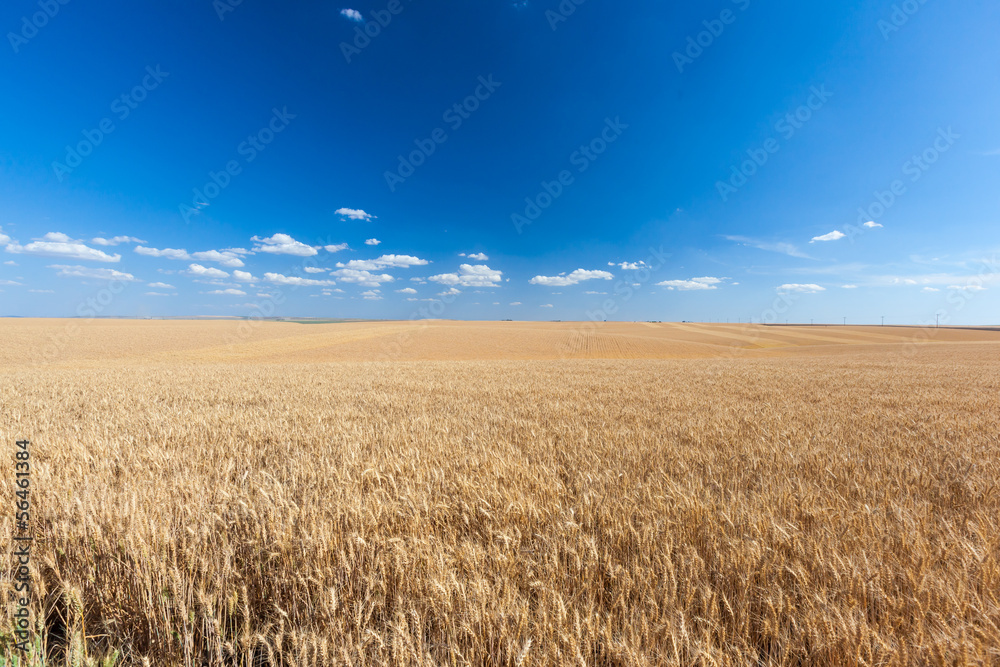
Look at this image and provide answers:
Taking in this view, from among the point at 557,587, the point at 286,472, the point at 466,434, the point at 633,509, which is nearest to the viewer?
the point at 557,587

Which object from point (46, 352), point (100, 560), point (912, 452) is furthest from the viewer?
point (46, 352)

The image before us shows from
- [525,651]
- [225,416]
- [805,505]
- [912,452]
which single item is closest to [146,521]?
[525,651]

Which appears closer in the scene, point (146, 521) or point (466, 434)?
point (146, 521)

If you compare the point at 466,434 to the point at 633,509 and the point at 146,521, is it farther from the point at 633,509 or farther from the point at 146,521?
the point at 146,521

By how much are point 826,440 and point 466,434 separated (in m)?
6.06

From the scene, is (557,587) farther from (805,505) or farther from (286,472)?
(286,472)

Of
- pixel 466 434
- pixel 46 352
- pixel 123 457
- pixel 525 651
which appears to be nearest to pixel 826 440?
pixel 466 434

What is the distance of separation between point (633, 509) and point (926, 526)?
2429mm

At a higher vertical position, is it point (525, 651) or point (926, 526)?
point (525, 651)

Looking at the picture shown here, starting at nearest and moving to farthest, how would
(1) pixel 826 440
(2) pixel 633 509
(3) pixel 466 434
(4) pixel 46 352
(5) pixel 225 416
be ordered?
(2) pixel 633 509 < (1) pixel 826 440 < (3) pixel 466 434 < (5) pixel 225 416 < (4) pixel 46 352

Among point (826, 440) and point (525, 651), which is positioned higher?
point (525, 651)

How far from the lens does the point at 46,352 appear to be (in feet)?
116

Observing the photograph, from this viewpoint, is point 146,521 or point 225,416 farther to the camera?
point 225,416

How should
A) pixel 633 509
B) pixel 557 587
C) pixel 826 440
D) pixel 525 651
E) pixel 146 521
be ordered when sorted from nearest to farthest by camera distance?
pixel 525 651 < pixel 557 587 < pixel 146 521 < pixel 633 509 < pixel 826 440
